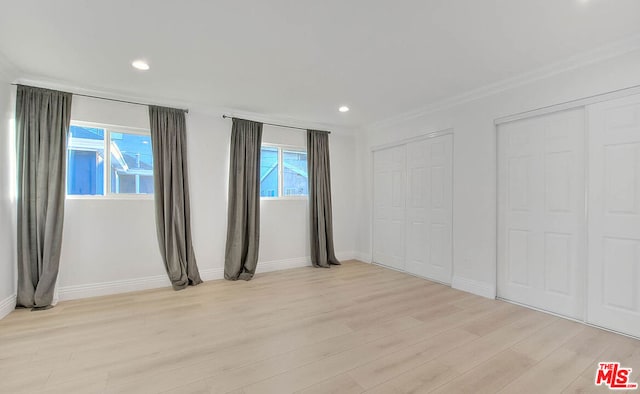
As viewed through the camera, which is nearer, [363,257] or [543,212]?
[543,212]

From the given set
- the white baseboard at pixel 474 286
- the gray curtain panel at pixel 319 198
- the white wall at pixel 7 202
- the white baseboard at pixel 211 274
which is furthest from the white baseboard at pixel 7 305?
the white baseboard at pixel 474 286

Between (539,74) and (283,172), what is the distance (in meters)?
3.72

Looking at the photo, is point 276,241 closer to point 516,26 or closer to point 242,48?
point 242,48

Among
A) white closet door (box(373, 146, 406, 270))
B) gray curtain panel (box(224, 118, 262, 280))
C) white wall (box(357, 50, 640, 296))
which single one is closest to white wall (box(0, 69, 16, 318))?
gray curtain panel (box(224, 118, 262, 280))

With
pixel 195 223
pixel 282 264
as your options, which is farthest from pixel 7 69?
pixel 282 264

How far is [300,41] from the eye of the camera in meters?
2.53

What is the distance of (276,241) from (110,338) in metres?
2.74

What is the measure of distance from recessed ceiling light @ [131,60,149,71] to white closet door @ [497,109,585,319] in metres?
4.04

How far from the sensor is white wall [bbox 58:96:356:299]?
3.66 metres

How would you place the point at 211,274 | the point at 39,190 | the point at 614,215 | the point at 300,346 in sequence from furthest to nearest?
the point at 211,274, the point at 39,190, the point at 614,215, the point at 300,346

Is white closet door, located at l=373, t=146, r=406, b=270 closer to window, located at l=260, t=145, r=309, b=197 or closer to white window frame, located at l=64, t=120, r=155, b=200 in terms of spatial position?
window, located at l=260, t=145, r=309, b=197

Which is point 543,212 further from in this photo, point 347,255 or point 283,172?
point 283,172

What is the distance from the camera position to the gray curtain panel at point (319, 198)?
17.3ft

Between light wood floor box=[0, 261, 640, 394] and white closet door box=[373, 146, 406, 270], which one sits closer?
light wood floor box=[0, 261, 640, 394]
